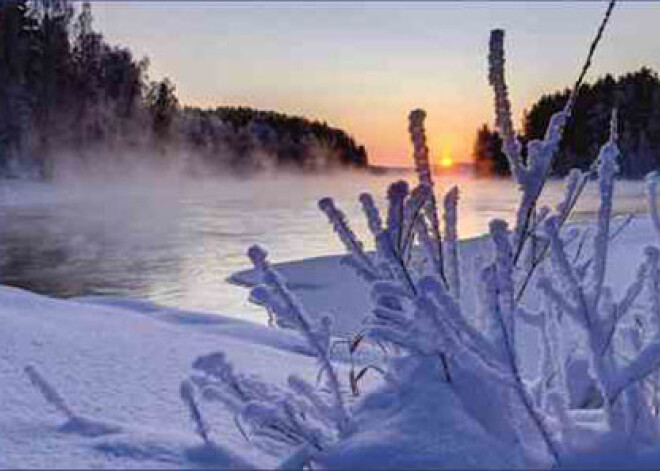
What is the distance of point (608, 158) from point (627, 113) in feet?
240

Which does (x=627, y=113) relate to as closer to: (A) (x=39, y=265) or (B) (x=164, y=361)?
(A) (x=39, y=265)

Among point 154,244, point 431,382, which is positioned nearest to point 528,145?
point 431,382

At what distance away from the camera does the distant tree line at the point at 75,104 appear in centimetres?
4506

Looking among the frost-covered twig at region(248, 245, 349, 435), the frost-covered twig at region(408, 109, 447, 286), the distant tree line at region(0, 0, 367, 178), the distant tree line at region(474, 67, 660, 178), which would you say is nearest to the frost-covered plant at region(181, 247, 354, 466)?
the frost-covered twig at region(248, 245, 349, 435)

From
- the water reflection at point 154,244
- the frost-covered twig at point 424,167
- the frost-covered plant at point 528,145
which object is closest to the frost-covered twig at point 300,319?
the frost-covered twig at point 424,167

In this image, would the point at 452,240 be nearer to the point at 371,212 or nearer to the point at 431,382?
the point at 371,212

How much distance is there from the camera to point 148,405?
2266 millimetres

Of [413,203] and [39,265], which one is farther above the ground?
[413,203]

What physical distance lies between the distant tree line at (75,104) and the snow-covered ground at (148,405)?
41.1 meters

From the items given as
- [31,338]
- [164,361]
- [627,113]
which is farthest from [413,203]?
[627,113]

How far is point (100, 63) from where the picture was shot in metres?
53.8

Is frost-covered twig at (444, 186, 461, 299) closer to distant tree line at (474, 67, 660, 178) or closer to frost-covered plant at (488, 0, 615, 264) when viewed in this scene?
frost-covered plant at (488, 0, 615, 264)

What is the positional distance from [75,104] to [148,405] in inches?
1965

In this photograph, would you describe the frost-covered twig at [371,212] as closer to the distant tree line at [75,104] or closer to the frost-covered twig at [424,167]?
the frost-covered twig at [424,167]
